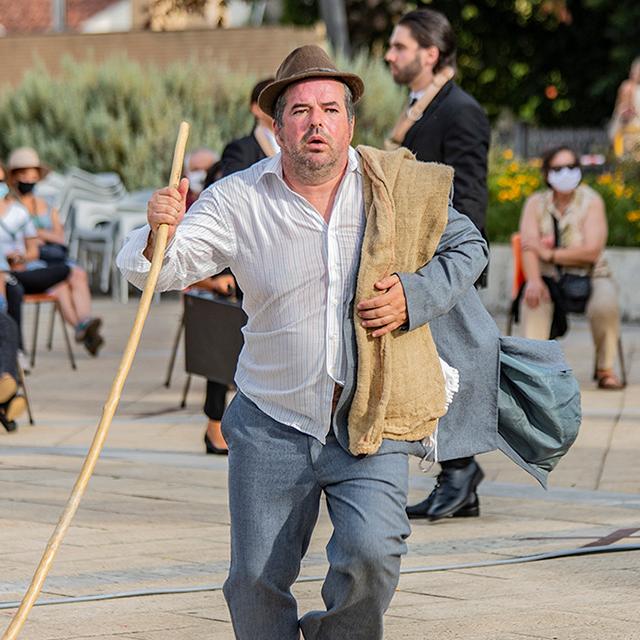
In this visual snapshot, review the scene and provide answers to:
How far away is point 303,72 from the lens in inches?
163

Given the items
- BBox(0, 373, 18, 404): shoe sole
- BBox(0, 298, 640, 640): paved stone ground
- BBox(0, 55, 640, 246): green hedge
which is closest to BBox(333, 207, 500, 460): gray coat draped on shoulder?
BBox(0, 298, 640, 640): paved stone ground

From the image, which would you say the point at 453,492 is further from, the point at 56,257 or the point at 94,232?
the point at 94,232

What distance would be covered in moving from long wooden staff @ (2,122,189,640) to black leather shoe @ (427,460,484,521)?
2.76m

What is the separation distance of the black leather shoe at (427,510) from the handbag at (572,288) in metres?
3.91

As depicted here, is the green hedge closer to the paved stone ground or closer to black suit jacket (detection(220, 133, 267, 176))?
the paved stone ground

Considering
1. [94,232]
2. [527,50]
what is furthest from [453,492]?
[527,50]

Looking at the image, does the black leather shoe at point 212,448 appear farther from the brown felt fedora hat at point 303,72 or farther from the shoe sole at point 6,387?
the brown felt fedora hat at point 303,72

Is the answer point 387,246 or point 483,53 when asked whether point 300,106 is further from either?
point 483,53

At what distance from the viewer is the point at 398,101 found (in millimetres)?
20109

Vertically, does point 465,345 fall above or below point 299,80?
below

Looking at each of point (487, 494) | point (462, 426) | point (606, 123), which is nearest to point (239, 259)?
point (462, 426)

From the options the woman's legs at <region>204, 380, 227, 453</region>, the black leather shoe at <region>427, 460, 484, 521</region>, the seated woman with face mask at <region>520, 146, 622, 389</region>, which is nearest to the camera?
the black leather shoe at <region>427, 460, 484, 521</region>

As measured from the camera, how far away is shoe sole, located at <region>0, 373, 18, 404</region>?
29.4ft

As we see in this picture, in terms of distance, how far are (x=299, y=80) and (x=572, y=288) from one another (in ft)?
21.6
